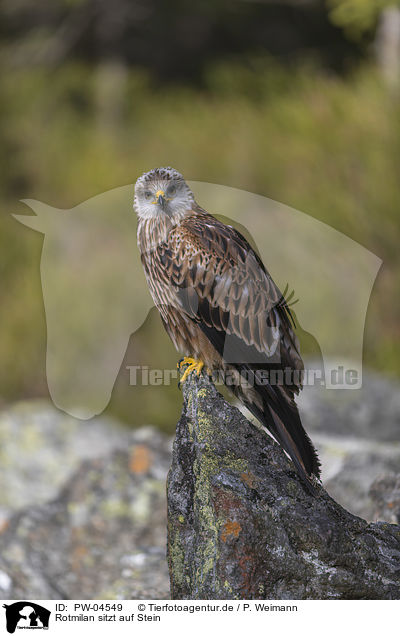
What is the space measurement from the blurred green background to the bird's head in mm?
410

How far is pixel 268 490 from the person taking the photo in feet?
6.07

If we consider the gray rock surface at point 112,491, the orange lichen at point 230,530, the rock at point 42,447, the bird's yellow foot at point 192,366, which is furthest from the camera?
the rock at point 42,447

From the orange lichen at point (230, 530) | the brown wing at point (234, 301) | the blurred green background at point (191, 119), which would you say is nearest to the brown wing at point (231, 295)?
the brown wing at point (234, 301)

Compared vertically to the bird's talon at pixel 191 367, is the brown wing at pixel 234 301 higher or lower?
higher

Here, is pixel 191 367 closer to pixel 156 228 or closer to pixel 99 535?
pixel 156 228

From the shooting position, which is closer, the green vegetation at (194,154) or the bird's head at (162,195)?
the bird's head at (162,195)

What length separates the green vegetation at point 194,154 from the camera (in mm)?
5066

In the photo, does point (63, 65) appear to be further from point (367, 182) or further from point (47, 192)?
point (367, 182)

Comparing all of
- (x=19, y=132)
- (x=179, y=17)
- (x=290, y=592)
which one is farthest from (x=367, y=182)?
(x=179, y=17)

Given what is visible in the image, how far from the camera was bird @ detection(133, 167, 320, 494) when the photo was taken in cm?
196

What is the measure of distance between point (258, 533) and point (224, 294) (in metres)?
0.67

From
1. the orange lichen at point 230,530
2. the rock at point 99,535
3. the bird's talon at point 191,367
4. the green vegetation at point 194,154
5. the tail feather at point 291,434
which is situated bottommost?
the rock at point 99,535

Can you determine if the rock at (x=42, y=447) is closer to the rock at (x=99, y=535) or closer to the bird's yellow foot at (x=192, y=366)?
the rock at (x=99, y=535)

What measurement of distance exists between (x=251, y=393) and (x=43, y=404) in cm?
303
